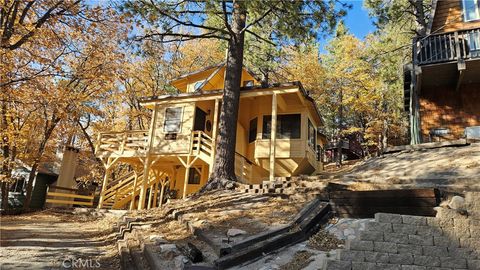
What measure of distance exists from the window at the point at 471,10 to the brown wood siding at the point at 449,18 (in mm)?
148

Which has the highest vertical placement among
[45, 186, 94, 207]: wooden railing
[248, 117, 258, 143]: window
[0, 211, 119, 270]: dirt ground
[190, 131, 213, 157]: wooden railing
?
[248, 117, 258, 143]: window

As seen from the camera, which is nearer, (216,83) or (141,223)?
(141,223)

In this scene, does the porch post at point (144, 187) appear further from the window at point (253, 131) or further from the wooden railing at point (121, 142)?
the window at point (253, 131)

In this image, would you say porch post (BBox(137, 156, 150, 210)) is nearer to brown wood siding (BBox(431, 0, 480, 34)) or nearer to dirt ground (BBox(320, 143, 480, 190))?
dirt ground (BBox(320, 143, 480, 190))

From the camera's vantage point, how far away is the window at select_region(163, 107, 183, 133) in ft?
50.1

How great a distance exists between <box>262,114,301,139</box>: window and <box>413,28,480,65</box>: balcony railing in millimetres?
5604

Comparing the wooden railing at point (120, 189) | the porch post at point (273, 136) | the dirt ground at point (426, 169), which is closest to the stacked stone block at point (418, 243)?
the dirt ground at point (426, 169)

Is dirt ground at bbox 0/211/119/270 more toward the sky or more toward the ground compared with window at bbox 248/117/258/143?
more toward the ground

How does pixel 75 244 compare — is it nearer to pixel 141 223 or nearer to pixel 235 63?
pixel 141 223

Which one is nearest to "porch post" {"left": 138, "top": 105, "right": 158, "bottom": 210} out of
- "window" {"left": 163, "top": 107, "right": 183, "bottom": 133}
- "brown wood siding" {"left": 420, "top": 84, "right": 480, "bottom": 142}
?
"window" {"left": 163, "top": 107, "right": 183, "bottom": 133}

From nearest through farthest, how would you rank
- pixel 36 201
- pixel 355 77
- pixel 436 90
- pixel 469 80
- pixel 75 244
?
1. pixel 75 244
2. pixel 469 80
3. pixel 436 90
4. pixel 36 201
5. pixel 355 77

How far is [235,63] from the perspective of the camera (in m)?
12.3

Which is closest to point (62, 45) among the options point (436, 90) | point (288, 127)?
point (288, 127)

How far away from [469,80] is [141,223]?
13891 mm
